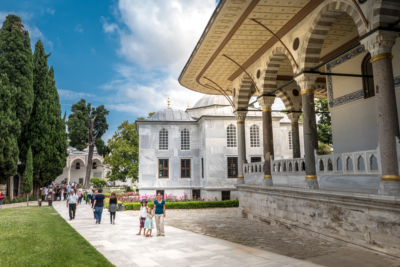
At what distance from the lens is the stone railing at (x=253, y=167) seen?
41.6ft

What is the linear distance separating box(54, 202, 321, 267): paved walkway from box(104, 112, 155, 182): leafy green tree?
19.2 meters

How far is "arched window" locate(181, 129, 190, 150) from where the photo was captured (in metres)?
23.9

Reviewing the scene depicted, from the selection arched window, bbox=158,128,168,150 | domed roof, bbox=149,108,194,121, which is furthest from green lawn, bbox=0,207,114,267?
domed roof, bbox=149,108,194,121

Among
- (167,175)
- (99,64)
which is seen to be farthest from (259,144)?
(99,64)

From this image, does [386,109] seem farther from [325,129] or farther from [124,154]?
[124,154]

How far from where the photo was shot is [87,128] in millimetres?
37844

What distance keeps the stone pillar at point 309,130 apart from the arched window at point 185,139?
15695 millimetres

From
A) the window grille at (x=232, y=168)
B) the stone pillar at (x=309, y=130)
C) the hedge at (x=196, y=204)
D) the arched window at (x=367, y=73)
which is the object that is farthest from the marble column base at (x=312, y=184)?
the window grille at (x=232, y=168)

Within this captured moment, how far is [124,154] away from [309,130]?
77.9ft

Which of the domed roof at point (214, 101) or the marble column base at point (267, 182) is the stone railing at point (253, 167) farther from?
the domed roof at point (214, 101)

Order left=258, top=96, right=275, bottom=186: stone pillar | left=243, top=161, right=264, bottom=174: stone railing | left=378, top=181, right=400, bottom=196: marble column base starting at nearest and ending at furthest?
left=378, top=181, right=400, bottom=196: marble column base → left=258, top=96, right=275, bottom=186: stone pillar → left=243, top=161, right=264, bottom=174: stone railing

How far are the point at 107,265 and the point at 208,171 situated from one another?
16111mm

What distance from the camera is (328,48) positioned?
11.7 metres

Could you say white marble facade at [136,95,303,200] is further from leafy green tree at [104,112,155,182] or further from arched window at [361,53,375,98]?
arched window at [361,53,375,98]
